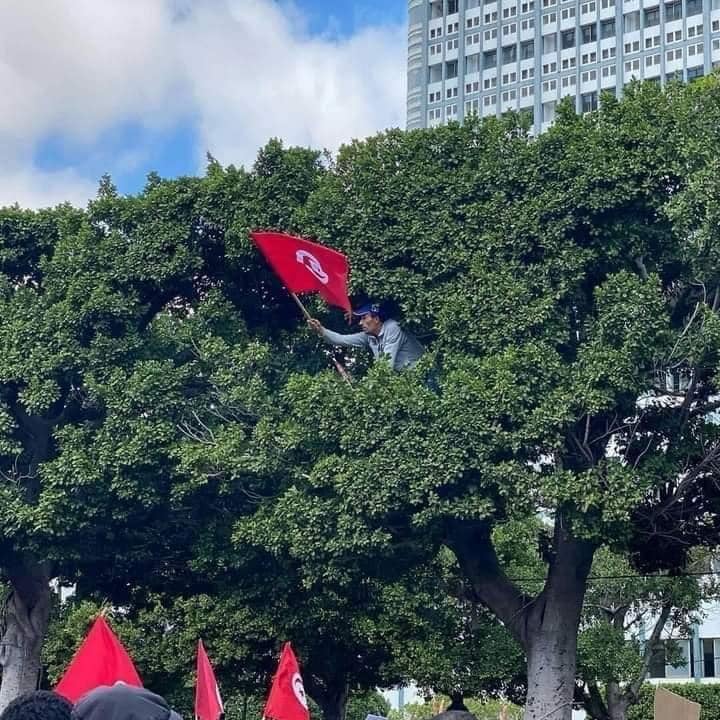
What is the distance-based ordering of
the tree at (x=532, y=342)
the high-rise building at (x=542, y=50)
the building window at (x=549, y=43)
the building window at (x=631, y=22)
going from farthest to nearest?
the building window at (x=549, y=43) < the building window at (x=631, y=22) < the high-rise building at (x=542, y=50) < the tree at (x=532, y=342)

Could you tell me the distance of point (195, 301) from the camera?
50.2ft

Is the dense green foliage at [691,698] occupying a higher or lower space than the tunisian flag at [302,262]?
lower

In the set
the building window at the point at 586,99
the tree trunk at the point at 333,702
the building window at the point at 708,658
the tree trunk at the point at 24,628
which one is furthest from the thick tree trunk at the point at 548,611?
the building window at the point at 586,99

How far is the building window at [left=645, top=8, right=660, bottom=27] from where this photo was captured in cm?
5334

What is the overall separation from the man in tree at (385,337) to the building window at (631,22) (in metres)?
43.9

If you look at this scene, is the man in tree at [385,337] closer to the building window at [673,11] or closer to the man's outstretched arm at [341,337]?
the man's outstretched arm at [341,337]

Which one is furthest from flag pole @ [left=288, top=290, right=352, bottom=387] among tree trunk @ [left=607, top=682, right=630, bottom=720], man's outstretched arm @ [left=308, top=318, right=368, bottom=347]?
tree trunk @ [left=607, top=682, right=630, bottom=720]

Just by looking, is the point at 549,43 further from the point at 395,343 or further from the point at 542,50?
the point at 395,343

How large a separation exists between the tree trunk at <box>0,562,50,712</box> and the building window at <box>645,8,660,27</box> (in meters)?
43.6

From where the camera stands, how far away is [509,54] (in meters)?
56.8

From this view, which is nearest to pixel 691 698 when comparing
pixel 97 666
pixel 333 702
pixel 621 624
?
pixel 621 624

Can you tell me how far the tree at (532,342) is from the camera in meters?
12.2

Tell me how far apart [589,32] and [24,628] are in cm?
4448

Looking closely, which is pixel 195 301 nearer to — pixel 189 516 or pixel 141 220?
pixel 141 220
